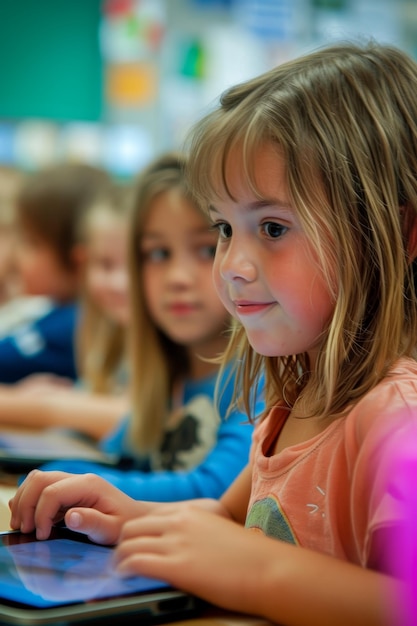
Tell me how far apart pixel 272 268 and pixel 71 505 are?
8.4 inches

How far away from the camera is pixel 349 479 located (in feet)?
1.84

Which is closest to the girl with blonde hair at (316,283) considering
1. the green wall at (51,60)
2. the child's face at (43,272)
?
the child's face at (43,272)

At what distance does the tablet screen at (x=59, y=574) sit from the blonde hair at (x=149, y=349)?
676 mm

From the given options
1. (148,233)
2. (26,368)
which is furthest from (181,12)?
(148,233)

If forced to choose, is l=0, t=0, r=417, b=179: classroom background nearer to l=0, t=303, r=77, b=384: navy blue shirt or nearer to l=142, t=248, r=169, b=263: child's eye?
l=0, t=303, r=77, b=384: navy blue shirt

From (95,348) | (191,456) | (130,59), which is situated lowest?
(191,456)

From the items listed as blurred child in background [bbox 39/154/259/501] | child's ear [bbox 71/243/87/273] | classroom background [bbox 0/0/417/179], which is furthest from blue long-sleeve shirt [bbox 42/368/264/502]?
classroom background [bbox 0/0/417/179]

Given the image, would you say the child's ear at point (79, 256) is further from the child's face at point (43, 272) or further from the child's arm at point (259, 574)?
the child's arm at point (259, 574)

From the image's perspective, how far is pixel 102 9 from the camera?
4.91 meters

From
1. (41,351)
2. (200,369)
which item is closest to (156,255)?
(200,369)

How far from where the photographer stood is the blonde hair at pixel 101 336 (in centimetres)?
183

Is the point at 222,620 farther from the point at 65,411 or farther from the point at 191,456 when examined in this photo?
the point at 65,411

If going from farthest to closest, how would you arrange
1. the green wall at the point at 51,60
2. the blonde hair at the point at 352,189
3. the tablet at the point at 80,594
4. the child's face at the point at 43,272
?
the green wall at the point at 51,60, the child's face at the point at 43,272, the blonde hair at the point at 352,189, the tablet at the point at 80,594

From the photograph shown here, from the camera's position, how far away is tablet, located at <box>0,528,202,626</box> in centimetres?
47
